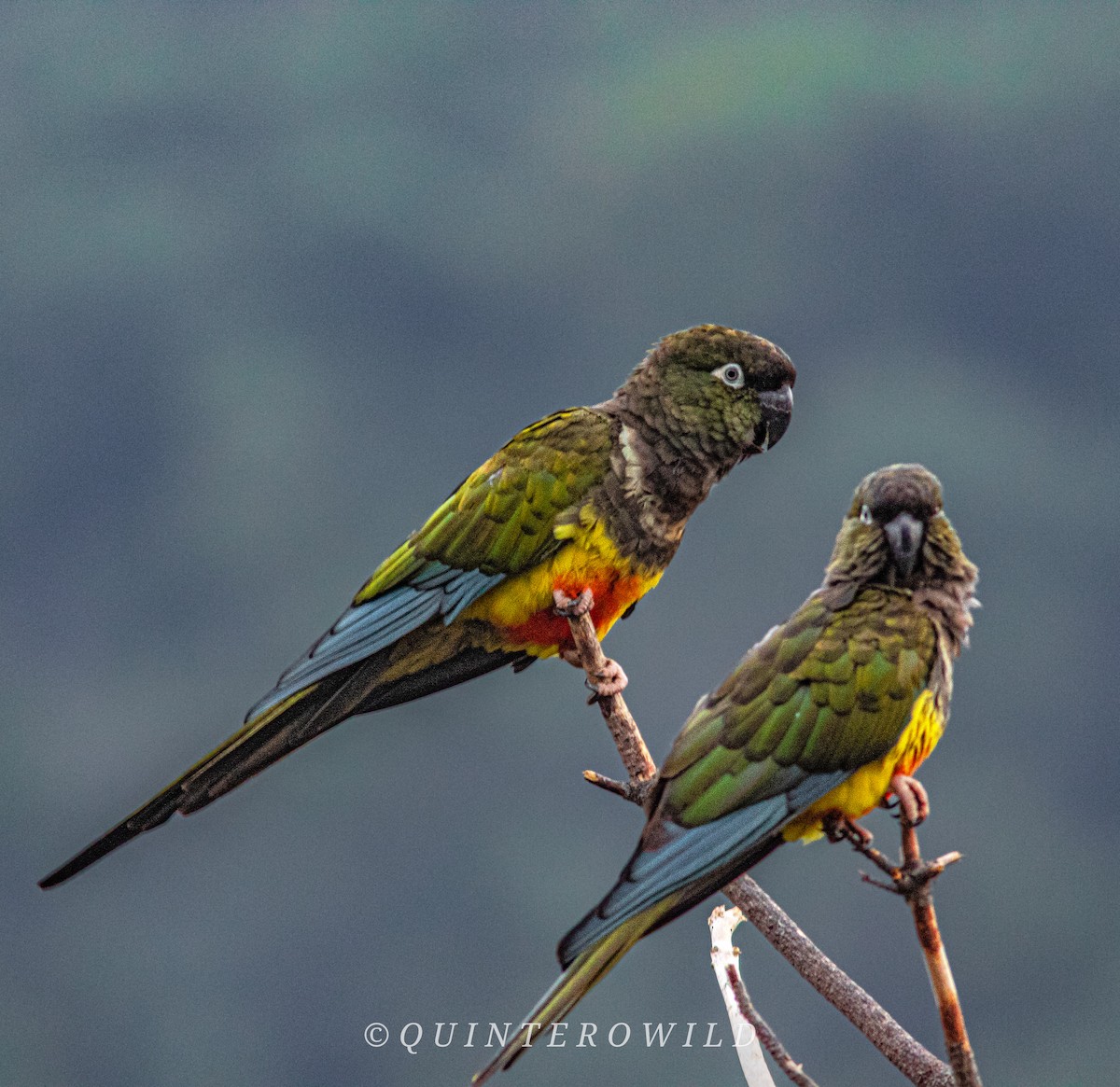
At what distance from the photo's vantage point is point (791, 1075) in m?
2.29

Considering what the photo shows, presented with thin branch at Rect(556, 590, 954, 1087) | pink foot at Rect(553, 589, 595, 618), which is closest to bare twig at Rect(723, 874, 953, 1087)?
thin branch at Rect(556, 590, 954, 1087)

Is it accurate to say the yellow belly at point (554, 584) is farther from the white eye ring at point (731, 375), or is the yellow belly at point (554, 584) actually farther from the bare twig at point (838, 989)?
the bare twig at point (838, 989)

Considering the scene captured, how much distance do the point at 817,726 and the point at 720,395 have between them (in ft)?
3.67

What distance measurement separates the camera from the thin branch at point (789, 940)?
2.33m

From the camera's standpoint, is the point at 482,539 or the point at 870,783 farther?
the point at 482,539

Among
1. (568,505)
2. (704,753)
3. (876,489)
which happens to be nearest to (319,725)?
(568,505)

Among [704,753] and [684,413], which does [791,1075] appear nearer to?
[704,753]

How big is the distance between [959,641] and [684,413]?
0.96 meters

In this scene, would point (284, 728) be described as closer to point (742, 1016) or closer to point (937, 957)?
point (742, 1016)

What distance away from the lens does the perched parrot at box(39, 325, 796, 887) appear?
298 centimetres

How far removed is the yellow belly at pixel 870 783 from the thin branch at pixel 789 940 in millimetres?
248

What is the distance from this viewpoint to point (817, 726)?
210 centimetres

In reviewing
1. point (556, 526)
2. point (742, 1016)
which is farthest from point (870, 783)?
point (556, 526)

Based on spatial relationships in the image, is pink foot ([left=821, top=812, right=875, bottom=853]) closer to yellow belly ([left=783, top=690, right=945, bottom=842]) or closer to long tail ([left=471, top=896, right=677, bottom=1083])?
yellow belly ([left=783, top=690, right=945, bottom=842])
